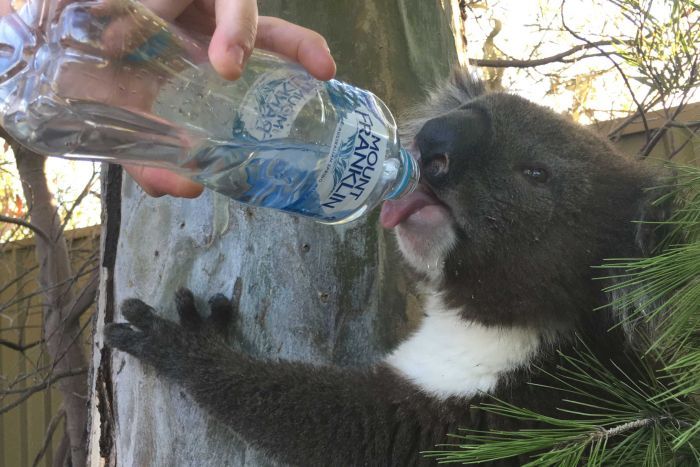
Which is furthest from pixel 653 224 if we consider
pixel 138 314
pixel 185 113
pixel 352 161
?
pixel 138 314

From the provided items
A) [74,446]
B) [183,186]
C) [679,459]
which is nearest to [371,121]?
[183,186]

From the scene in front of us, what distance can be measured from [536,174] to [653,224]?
1.10 ft

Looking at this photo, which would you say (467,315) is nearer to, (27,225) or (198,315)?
(198,315)

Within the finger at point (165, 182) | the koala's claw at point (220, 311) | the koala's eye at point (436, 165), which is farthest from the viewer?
the koala's claw at point (220, 311)

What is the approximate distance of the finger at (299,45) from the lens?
4.73 feet

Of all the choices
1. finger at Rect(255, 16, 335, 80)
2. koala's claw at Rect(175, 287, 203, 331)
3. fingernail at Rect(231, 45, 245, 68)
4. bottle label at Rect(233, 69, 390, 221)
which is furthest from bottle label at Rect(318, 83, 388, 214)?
koala's claw at Rect(175, 287, 203, 331)

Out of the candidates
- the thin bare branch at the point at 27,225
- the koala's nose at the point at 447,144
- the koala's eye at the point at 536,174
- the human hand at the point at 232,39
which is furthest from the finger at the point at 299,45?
the thin bare branch at the point at 27,225

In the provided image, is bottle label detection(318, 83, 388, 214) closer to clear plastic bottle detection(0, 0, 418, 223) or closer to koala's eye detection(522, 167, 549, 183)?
clear plastic bottle detection(0, 0, 418, 223)

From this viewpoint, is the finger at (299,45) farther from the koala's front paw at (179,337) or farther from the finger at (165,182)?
the koala's front paw at (179,337)

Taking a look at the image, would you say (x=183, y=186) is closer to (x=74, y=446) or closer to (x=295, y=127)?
(x=295, y=127)

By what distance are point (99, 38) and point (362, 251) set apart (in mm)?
977

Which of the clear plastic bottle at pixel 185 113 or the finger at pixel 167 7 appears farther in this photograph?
the finger at pixel 167 7

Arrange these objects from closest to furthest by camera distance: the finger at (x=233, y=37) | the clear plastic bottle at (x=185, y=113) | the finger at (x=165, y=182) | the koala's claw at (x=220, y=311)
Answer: the finger at (x=233, y=37)
the clear plastic bottle at (x=185, y=113)
the finger at (x=165, y=182)
the koala's claw at (x=220, y=311)

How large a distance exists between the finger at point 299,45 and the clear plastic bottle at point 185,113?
39 mm
